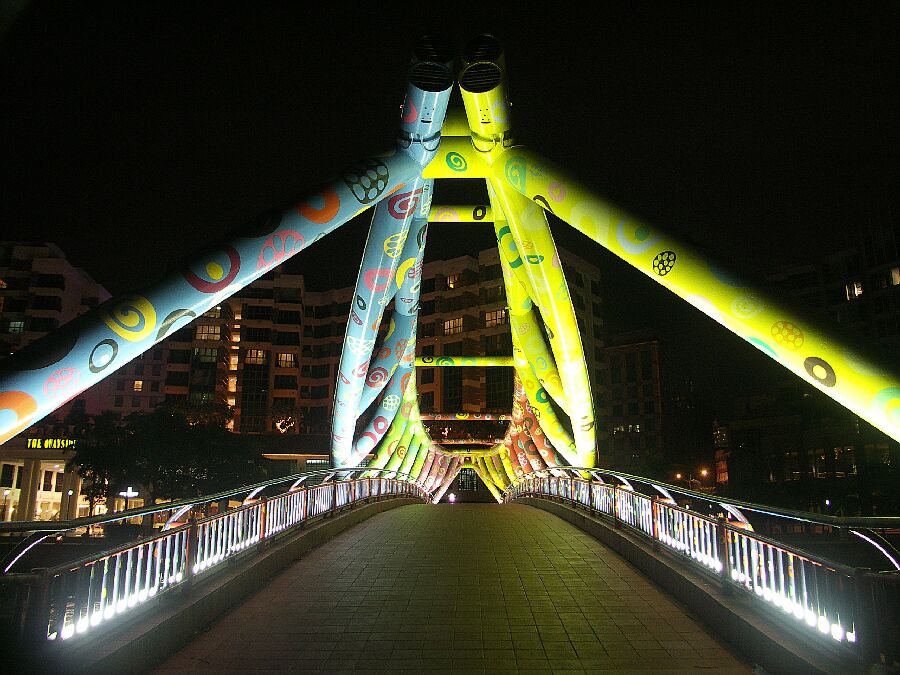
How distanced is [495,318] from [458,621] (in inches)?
2186

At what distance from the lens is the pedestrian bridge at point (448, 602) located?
3965 millimetres

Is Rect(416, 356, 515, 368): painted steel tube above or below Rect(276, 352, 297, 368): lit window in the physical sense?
below

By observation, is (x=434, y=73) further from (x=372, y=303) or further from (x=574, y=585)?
(x=574, y=585)

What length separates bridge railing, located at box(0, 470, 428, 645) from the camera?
3.75m

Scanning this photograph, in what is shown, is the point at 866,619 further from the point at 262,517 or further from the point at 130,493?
the point at 130,493

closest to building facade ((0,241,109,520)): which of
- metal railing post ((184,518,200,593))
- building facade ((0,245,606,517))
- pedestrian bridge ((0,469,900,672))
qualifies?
building facade ((0,245,606,517))

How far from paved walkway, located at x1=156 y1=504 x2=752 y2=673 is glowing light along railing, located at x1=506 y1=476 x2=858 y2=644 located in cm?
49

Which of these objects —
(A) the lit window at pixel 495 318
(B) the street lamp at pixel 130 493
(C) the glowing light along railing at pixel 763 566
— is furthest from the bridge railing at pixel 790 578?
(A) the lit window at pixel 495 318

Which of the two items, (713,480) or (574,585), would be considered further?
(713,480)

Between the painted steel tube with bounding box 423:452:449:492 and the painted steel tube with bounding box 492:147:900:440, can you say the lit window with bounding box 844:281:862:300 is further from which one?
the painted steel tube with bounding box 492:147:900:440

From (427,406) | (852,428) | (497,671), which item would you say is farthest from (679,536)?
(427,406)

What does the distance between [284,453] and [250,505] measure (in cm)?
5077

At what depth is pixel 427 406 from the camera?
2453 inches

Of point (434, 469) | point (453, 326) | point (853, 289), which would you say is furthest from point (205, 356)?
point (853, 289)
